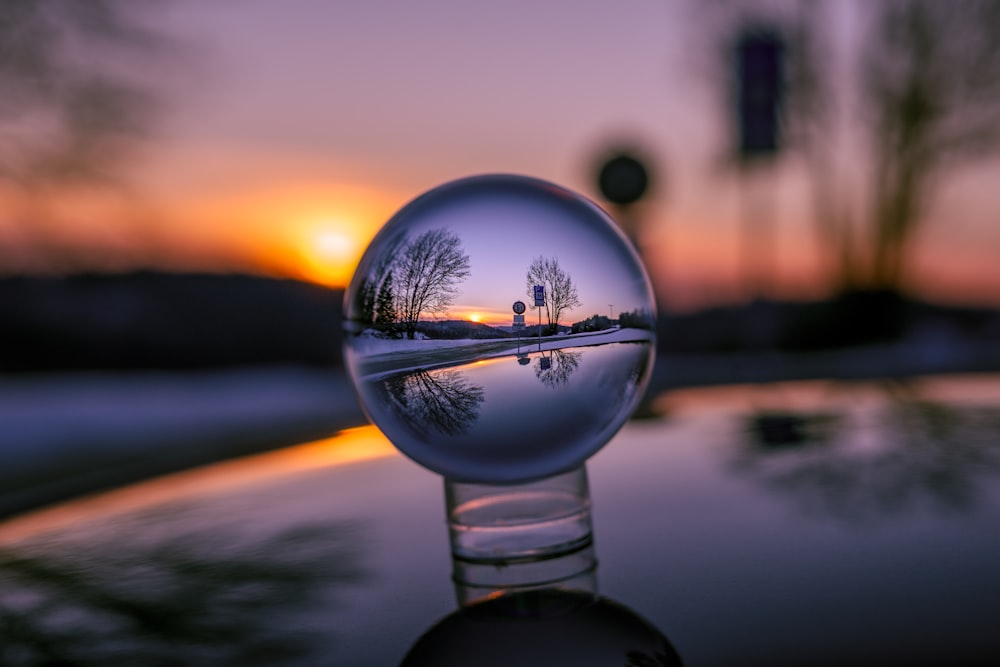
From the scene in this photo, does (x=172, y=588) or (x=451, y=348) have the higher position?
(x=451, y=348)

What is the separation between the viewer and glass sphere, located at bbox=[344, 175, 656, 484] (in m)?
1.60

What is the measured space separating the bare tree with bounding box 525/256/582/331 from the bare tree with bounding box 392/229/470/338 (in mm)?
139

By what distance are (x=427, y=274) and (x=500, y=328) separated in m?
0.20

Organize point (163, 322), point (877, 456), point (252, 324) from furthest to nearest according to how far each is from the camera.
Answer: point (252, 324), point (163, 322), point (877, 456)

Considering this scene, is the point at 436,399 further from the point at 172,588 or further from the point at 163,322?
the point at 163,322

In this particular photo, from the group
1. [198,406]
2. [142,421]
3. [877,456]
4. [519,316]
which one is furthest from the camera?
[198,406]

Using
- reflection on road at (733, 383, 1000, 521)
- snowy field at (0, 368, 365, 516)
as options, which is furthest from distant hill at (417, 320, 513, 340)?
snowy field at (0, 368, 365, 516)

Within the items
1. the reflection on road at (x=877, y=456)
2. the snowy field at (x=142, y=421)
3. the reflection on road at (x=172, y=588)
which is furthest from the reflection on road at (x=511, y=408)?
the snowy field at (x=142, y=421)

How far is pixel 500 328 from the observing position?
5.24 ft

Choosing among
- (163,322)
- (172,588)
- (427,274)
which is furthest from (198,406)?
(427,274)

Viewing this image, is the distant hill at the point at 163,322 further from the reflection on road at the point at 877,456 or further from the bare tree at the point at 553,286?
the bare tree at the point at 553,286

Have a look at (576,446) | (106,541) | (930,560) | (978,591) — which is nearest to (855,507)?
(930,560)

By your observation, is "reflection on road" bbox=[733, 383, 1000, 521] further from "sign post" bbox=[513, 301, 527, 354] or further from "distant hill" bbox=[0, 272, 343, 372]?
"distant hill" bbox=[0, 272, 343, 372]

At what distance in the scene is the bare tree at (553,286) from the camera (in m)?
1.59
